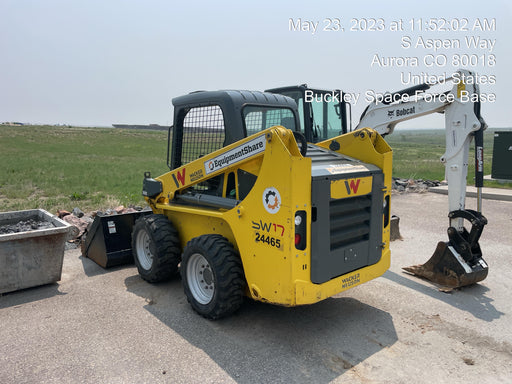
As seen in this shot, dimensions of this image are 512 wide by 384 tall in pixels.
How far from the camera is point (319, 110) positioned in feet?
25.1

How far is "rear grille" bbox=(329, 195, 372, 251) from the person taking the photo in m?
3.92

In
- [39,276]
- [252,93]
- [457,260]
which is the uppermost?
[252,93]

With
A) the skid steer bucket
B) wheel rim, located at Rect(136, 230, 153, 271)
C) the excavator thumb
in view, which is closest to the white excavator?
the excavator thumb

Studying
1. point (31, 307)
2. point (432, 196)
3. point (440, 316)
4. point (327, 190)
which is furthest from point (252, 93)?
point (432, 196)

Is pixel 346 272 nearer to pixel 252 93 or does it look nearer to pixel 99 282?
pixel 252 93

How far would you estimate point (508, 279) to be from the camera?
5668 millimetres

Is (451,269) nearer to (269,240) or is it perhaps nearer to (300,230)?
(300,230)

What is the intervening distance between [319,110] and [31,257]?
534cm

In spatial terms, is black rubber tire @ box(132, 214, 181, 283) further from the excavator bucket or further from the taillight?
the excavator bucket

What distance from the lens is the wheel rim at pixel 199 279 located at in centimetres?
441

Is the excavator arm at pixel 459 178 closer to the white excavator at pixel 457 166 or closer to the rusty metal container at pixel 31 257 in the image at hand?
the white excavator at pixel 457 166

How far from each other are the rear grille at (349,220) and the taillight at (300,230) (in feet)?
1.26

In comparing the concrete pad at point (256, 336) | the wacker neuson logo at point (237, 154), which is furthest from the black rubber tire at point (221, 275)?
the wacker neuson logo at point (237, 154)

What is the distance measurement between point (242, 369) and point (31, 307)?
2837 millimetres
